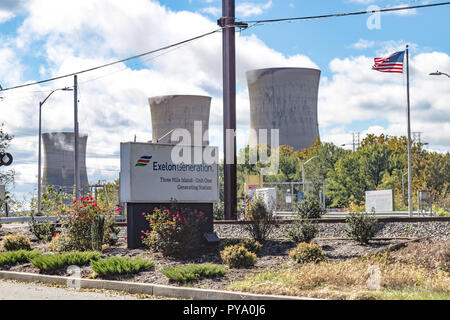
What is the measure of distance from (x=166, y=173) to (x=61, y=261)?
13.7ft

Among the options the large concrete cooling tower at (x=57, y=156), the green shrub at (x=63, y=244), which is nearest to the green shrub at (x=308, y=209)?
the green shrub at (x=63, y=244)

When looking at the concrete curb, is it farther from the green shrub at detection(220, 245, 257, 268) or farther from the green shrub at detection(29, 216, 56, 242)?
the green shrub at detection(29, 216, 56, 242)

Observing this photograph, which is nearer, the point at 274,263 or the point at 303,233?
the point at 274,263

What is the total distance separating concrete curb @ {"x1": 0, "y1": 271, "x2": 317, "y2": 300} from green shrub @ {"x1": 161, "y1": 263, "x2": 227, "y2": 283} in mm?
461

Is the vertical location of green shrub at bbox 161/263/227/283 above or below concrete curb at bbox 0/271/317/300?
above

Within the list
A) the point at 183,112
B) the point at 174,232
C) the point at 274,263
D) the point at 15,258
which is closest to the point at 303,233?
the point at 274,263

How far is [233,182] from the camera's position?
21938 mm

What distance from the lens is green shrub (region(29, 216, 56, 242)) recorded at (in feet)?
64.7

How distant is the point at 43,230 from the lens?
2025 centimetres

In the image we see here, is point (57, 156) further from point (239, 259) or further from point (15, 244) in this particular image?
point (239, 259)

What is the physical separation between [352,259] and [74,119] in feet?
89.4

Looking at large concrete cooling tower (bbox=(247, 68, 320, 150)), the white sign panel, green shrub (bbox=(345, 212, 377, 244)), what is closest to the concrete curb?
green shrub (bbox=(345, 212, 377, 244))
